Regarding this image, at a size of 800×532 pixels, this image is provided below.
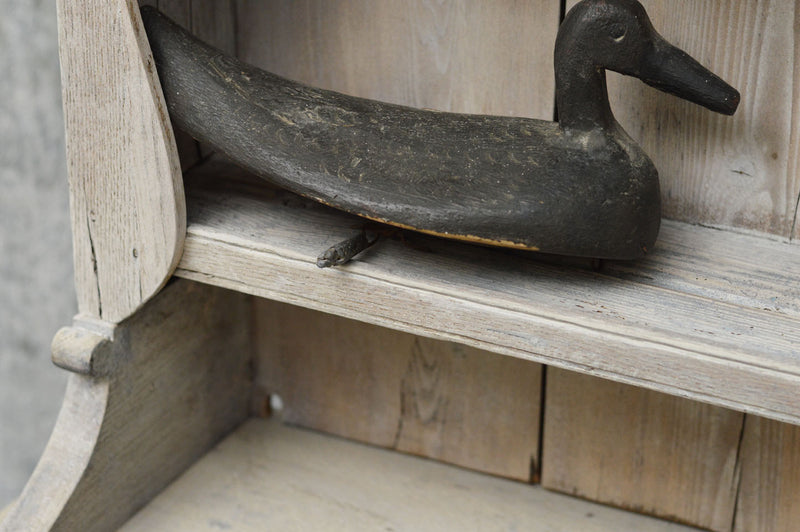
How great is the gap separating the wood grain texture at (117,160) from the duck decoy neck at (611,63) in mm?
314

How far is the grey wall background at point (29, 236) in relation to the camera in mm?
981

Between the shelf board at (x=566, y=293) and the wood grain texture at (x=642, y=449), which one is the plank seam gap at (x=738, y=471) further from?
the shelf board at (x=566, y=293)

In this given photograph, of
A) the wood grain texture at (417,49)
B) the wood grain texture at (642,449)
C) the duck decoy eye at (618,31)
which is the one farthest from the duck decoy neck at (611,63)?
the wood grain texture at (642,449)

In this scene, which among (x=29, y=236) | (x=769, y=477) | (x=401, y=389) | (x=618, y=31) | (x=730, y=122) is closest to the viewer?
(x=618, y=31)

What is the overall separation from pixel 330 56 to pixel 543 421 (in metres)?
0.42

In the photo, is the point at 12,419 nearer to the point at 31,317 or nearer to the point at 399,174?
the point at 31,317

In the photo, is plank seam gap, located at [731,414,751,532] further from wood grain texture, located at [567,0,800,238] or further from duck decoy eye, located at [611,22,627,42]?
duck decoy eye, located at [611,22,627,42]

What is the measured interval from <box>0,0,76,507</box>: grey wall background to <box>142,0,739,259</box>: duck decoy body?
43cm

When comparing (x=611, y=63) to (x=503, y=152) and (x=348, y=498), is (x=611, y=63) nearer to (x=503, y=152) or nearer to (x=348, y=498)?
(x=503, y=152)

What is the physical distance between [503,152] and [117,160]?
0.31 m

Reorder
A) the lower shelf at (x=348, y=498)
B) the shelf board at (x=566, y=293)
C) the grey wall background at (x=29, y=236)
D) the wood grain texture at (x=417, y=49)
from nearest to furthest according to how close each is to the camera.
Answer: the shelf board at (x=566, y=293) → the wood grain texture at (x=417, y=49) → the lower shelf at (x=348, y=498) → the grey wall background at (x=29, y=236)

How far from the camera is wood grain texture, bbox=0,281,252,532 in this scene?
2.54 ft

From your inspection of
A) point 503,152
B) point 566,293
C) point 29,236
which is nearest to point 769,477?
point 566,293

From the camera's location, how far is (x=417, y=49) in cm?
75
